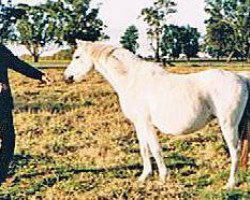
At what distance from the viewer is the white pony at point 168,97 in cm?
745

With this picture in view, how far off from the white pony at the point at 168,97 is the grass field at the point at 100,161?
0.40 meters

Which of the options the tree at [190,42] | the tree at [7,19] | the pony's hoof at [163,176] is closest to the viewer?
the pony's hoof at [163,176]

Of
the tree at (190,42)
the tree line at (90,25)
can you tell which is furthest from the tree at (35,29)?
the tree at (190,42)

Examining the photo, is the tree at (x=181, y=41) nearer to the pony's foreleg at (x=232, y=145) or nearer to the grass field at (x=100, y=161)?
the grass field at (x=100, y=161)

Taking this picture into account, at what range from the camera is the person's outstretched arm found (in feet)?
24.6

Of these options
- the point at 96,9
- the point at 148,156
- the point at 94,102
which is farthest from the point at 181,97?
the point at 96,9

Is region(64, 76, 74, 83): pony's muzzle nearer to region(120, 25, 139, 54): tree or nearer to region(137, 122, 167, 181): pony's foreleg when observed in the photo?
region(137, 122, 167, 181): pony's foreleg

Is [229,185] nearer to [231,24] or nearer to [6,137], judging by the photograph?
[6,137]

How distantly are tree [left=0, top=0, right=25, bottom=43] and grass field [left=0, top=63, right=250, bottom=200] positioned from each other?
52.6 metres

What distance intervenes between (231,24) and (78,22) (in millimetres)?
A: 19549

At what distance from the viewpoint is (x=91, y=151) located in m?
9.82

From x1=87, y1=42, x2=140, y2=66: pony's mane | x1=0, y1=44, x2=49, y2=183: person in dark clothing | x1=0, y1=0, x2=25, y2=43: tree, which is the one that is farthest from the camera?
x1=0, y1=0, x2=25, y2=43: tree

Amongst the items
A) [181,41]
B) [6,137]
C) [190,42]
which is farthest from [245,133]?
[190,42]

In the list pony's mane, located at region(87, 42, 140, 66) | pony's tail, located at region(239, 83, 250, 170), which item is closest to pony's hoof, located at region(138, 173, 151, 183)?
pony's tail, located at region(239, 83, 250, 170)
